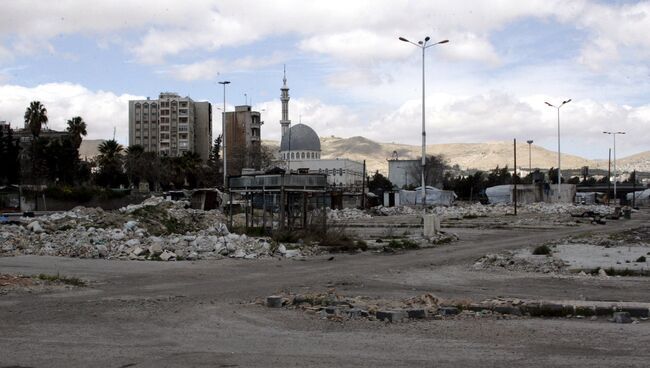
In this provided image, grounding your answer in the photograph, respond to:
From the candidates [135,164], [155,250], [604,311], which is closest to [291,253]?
[155,250]

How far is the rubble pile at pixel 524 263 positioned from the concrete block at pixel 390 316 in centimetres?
886

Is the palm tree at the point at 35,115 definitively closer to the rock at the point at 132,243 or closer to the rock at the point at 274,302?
the rock at the point at 132,243

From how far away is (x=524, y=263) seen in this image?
771 inches

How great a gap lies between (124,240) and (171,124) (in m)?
152

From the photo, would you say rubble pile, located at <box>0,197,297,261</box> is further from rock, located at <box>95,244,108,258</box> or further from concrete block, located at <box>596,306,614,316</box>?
concrete block, located at <box>596,306,614,316</box>

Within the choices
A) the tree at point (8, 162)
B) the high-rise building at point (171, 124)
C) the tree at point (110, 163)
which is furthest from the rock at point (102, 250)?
the high-rise building at point (171, 124)

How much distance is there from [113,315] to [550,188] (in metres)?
95.9

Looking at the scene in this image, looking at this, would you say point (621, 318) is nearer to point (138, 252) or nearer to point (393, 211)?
point (138, 252)

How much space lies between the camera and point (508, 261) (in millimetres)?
20125

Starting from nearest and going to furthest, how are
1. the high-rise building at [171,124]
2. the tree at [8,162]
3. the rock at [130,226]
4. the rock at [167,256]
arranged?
the rock at [167,256] → the rock at [130,226] → the tree at [8,162] → the high-rise building at [171,124]

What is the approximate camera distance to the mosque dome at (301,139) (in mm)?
142337

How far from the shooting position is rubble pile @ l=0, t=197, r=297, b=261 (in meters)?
22.8

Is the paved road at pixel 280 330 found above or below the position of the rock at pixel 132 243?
below

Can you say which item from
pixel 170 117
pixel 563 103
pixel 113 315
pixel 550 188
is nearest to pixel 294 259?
pixel 113 315
